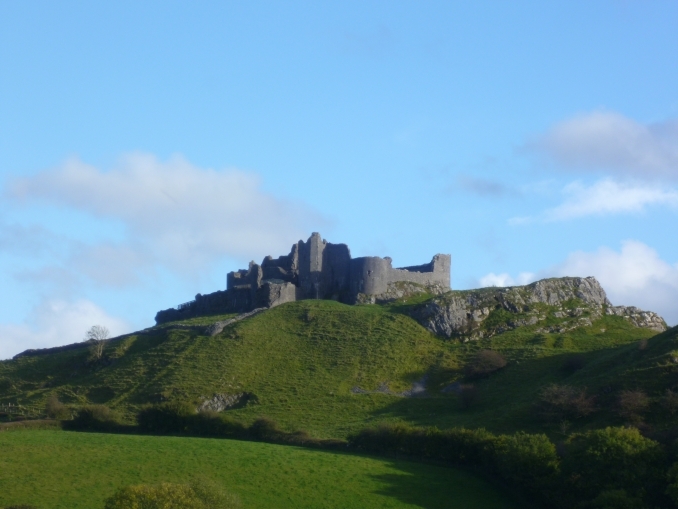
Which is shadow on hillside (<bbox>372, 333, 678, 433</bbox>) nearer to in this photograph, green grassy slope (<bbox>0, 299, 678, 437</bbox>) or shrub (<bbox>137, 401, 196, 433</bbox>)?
green grassy slope (<bbox>0, 299, 678, 437</bbox>)

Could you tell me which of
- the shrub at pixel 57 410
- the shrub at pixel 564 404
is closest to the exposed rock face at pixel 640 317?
the shrub at pixel 564 404

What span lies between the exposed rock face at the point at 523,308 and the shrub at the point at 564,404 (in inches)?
887

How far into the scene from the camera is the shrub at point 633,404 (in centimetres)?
6325

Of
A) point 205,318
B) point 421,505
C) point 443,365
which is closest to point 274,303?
point 205,318

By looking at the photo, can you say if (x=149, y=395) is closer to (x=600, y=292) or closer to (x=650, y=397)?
(x=650, y=397)

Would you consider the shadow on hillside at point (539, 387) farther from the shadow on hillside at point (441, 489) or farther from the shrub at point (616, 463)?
the shrub at point (616, 463)

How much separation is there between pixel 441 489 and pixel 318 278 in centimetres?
4617

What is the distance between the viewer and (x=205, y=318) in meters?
101

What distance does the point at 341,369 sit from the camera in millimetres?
85500

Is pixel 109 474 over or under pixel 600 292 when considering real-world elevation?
under

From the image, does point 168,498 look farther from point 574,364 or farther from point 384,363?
point 384,363

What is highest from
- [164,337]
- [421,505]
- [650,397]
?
[164,337]

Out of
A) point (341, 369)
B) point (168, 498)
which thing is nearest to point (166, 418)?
point (341, 369)

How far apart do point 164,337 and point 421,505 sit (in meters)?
46.2
